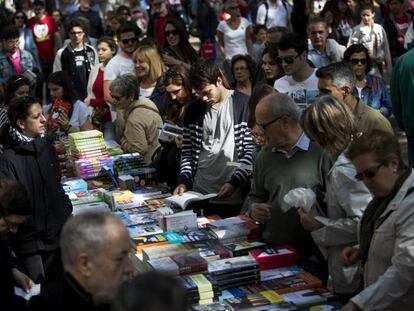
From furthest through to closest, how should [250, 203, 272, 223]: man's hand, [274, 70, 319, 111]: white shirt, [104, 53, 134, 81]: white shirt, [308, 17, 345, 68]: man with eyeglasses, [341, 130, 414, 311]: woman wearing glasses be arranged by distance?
[104, 53, 134, 81]: white shirt < [308, 17, 345, 68]: man with eyeglasses < [274, 70, 319, 111]: white shirt < [250, 203, 272, 223]: man's hand < [341, 130, 414, 311]: woman wearing glasses

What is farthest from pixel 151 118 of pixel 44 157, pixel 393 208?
pixel 393 208

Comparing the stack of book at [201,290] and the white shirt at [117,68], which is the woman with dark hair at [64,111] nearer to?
the white shirt at [117,68]

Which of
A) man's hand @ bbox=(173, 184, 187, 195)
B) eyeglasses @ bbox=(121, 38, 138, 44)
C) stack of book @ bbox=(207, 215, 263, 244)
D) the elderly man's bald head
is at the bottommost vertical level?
stack of book @ bbox=(207, 215, 263, 244)

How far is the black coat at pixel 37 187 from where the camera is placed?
15.6ft

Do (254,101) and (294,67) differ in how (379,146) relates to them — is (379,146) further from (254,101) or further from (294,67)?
(294,67)

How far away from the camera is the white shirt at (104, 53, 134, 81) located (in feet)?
27.2

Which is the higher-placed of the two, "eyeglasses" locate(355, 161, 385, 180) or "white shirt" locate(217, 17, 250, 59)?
"white shirt" locate(217, 17, 250, 59)

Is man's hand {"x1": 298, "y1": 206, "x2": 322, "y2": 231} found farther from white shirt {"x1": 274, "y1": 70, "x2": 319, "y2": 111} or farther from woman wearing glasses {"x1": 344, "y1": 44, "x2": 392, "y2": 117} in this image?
woman wearing glasses {"x1": 344, "y1": 44, "x2": 392, "y2": 117}

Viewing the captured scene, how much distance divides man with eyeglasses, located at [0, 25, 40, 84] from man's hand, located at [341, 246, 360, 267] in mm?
7514

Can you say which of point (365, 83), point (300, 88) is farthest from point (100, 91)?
point (365, 83)

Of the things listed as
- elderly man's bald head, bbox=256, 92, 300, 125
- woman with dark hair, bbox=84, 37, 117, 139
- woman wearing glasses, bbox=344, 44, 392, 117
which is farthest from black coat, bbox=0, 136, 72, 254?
woman wearing glasses, bbox=344, 44, 392, 117

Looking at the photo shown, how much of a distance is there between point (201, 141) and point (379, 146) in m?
2.43

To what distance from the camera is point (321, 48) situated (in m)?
8.26

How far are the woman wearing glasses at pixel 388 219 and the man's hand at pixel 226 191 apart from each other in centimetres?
183
